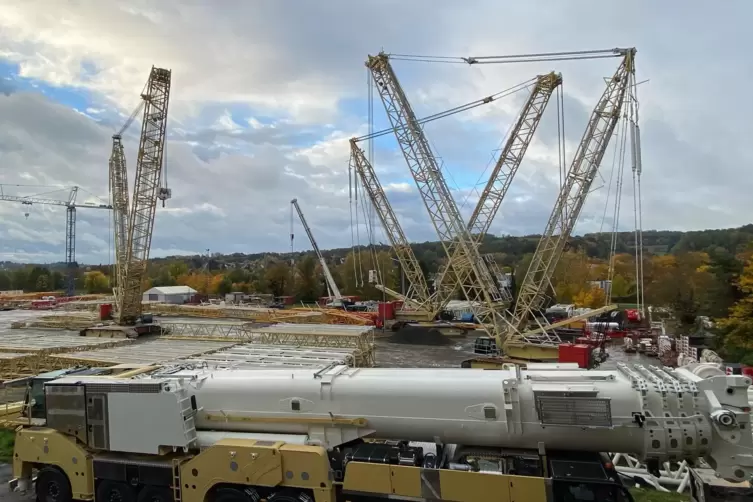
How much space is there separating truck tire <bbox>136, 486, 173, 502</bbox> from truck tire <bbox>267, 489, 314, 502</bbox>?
1.99 metres

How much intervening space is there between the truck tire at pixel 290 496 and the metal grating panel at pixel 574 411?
3.98 metres

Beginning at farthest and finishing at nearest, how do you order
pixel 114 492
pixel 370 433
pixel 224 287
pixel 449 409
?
pixel 224 287 < pixel 114 492 < pixel 370 433 < pixel 449 409

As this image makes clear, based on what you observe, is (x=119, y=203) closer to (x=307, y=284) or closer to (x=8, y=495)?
(x=8, y=495)

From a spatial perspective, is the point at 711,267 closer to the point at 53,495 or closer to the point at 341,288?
the point at 53,495

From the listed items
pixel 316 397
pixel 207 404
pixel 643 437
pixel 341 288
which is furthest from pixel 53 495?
pixel 341 288

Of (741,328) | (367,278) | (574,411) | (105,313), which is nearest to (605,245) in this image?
(367,278)

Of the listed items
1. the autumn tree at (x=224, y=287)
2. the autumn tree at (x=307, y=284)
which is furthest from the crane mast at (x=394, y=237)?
the autumn tree at (x=224, y=287)

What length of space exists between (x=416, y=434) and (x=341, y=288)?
7728 cm

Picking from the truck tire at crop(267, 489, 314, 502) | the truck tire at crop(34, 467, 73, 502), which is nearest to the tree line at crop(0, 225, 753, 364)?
the truck tire at crop(267, 489, 314, 502)

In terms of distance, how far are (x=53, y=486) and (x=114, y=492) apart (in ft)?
4.32

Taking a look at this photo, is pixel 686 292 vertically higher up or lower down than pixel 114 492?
higher up

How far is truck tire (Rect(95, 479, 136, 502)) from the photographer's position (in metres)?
8.58

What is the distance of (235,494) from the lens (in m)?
7.98

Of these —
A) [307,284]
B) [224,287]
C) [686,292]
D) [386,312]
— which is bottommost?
[386,312]
